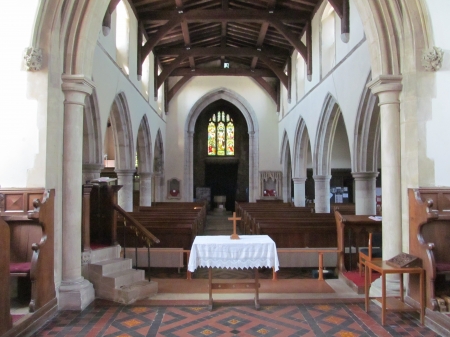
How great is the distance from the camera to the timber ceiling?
39.1 ft

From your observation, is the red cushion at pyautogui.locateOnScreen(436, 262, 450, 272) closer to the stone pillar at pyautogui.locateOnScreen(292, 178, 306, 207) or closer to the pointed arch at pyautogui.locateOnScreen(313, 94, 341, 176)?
the pointed arch at pyautogui.locateOnScreen(313, 94, 341, 176)

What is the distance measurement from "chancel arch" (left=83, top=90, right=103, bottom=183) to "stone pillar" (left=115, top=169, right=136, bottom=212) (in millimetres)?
3045

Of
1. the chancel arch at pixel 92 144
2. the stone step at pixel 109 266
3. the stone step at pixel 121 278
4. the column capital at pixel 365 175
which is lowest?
the stone step at pixel 121 278

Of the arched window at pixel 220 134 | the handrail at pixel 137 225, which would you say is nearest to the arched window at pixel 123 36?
the handrail at pixel 137 225

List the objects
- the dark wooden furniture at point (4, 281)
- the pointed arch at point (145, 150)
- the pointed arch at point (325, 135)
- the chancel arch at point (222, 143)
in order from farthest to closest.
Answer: the chancel arch at point (222, 143) → the pointed arch at point (145, 150) → the pointed arch at point (325, 135) → the dark wooden furniture at point (4, 281)

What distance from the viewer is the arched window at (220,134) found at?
21.9 metres

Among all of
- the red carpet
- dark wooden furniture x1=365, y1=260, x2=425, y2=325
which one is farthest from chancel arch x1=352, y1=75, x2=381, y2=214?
dark wooden furniture x1=365, y1=260, x2=425, y2=325

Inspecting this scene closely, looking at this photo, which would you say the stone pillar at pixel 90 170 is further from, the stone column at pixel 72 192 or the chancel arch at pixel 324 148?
the chancel arch at pixel 324 148

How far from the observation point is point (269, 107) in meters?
18.8

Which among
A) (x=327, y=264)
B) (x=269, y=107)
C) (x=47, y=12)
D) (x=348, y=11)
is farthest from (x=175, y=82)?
(x=47, y=12)

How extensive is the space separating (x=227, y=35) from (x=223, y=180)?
29.1ft

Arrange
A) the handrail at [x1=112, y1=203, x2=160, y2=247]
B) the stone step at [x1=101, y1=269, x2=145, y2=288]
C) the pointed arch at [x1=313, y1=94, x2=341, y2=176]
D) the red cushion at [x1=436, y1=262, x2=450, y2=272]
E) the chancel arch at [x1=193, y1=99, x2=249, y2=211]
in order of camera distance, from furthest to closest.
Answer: the chancel arch at [x1=193, y1=99, x2=249, y2=211] < the pointed arch at [x1=313, y1=94, x2=341, y2=176] < the handrail at [x1=112, y1=203, x2=160, y2=247] < the stone step at [x1=101, y1=269, x2=145, y2=288] < the red cushion at [x1=436, y1=262, x2=450, y2=272]

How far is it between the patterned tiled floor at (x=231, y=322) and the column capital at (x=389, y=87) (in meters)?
2.36

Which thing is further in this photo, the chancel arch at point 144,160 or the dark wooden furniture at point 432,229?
the chancel arch at point 144,160
